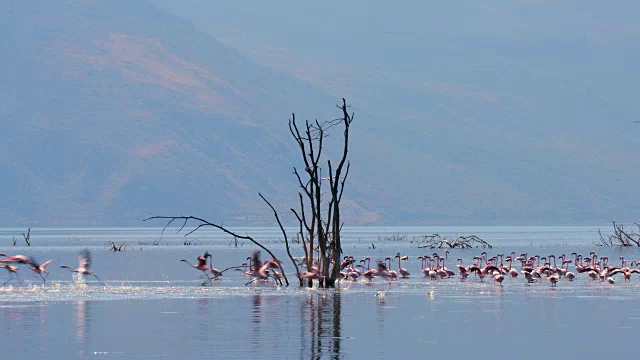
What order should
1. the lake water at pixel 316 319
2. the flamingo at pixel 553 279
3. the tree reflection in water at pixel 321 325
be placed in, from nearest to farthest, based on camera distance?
1. the tree reflection in water at pixel 321 325
2. the lake water at pixel 316 319
3. the flamingo at pixel 553 279

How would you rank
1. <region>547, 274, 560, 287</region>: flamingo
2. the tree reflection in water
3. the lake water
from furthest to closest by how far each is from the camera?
<region>547, 274, 560, 287</region>: flamingo
the lake water
the tree reflection in water

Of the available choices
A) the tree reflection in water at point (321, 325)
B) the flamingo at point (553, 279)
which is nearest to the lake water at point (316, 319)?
the tree reflection in water at point (321, 325)

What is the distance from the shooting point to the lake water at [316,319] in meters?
22.9

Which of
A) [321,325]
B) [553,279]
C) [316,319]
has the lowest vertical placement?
[321,325]

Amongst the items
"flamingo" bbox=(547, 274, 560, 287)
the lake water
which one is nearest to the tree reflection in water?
the lake water

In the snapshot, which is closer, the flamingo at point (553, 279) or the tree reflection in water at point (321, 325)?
the tree reflection in water at point (321, 325)

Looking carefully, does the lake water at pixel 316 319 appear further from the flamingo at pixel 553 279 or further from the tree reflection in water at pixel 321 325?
the flamingo at pixel 553 279

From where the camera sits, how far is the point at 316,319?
92.1ft

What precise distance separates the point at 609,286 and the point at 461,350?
18.2m

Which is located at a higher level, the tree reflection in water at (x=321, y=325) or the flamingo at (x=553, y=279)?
the flamingo at (x=553, y=279)

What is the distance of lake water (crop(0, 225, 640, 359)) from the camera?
2291 centimetres

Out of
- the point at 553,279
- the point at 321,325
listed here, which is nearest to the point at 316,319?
the point at 321,325

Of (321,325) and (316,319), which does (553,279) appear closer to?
(316,319)

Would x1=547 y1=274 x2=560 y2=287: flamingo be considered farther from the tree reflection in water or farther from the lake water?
the tree reflection in water
